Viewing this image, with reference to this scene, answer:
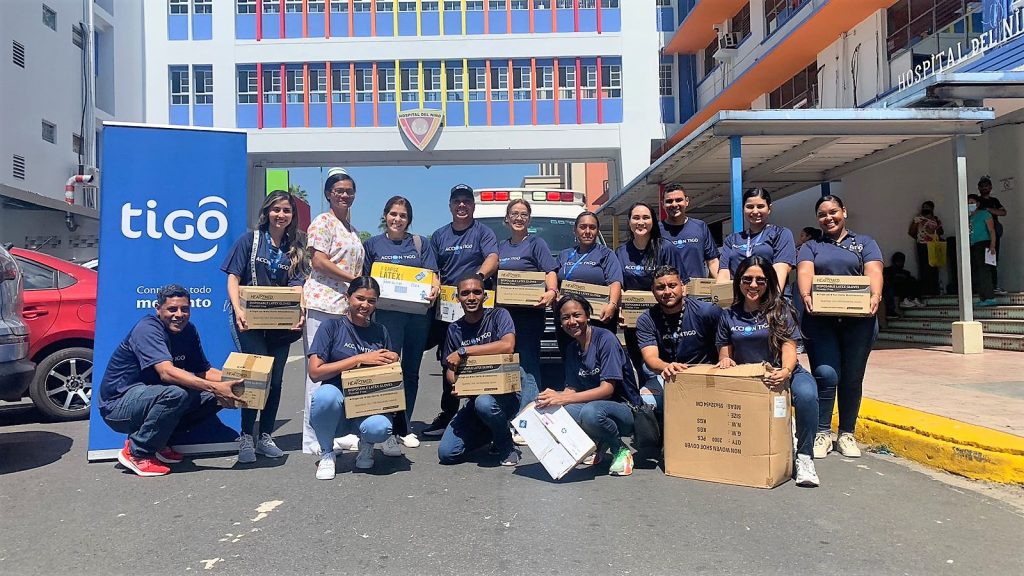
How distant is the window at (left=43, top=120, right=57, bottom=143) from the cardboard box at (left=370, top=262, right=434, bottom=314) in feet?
75.8

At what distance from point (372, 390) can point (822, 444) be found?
3105 millimetres

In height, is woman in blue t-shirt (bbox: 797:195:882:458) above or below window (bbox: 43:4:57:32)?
below

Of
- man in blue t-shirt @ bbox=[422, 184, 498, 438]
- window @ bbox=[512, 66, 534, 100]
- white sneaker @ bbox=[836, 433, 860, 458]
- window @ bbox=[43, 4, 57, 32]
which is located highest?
window @ bbox=[43, 4, 57, 32]

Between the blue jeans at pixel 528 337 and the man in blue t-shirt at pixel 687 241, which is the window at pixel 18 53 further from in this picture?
the man in blue t-shirt at pixel 687 241

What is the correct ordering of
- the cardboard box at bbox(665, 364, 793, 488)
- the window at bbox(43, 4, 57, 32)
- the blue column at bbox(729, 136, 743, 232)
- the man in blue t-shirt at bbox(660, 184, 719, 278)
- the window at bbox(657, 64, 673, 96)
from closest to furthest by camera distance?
the cardboard box at bbox(665, 364, 793, 488) → the man in blue t-shirt at bbox(660, 184, 719, 278) → the blue column at bbox(729, 136, 743, 232) → the window at bbox(43, 4, 57, 32) → the window at bbox(657, 64, 673, 96)

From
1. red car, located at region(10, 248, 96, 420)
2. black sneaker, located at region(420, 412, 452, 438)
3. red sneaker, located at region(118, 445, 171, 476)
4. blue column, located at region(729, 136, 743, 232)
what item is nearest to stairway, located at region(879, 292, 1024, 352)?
blue column, located at region(729, 136, 743, 232)

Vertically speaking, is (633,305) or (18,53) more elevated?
(18,53)

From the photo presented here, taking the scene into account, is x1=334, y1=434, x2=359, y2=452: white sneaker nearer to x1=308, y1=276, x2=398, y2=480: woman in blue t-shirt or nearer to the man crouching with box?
x1=308, y1=276, x2=398, y2=480: woman in blue t-shirt

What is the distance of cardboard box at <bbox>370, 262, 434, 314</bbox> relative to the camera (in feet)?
17.1

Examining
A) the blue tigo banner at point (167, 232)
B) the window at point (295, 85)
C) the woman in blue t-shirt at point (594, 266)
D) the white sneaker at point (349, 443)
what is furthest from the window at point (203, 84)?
the woman in blue t-shirt at point (594, 266)

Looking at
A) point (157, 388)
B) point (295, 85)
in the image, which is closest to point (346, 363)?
point (157, 388)

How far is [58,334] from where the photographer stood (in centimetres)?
673

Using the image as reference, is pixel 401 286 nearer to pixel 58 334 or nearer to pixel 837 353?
pixel 837 353

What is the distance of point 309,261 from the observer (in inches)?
211
